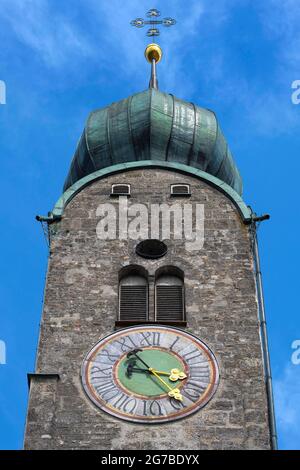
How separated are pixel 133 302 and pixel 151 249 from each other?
60.7 inches

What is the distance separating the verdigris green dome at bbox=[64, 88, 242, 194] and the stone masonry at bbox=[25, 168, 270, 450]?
1205 mm

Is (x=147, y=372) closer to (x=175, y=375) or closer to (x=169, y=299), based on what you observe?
(x=175, y=375)

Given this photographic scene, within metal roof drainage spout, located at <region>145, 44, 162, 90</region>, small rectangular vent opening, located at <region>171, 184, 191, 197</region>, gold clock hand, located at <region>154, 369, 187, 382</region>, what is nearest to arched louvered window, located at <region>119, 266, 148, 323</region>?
gold clock hand, located at <region>154, 369, 187, 382</region>

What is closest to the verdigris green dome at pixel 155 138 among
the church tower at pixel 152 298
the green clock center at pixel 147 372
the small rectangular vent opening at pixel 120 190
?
the church tower at pixel 152 298

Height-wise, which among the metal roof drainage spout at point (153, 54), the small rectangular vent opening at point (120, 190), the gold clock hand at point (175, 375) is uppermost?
the metal roof drainage spout at point (153, 54)

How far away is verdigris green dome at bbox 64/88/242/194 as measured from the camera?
32.1 m

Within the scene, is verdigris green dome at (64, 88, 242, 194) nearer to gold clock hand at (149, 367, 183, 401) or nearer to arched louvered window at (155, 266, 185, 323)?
arched louvered window at (155, 266, 185, 323)

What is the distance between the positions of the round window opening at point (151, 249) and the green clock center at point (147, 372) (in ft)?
9.43

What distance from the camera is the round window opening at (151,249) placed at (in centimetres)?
2858

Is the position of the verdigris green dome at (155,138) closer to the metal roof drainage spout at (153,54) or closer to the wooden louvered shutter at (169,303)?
the metal roof drainage spout at (153,54)

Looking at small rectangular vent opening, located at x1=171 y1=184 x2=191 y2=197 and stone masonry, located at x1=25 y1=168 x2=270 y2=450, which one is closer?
stone masonry, located at x1=25 y1=168 x2=270 y2=450

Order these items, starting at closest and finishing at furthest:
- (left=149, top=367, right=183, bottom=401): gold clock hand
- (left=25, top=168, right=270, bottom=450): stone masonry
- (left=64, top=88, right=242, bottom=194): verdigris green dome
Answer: (left=25, top=168, right=270, bottom=450): stone masonry, (left=149, top=367, right=183, bottom=401): gold clock hand, (left=64, top=88, right=242, bottom=194): verdigris green dome

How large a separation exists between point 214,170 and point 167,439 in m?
9.47

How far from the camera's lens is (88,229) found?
2930 centimetres
